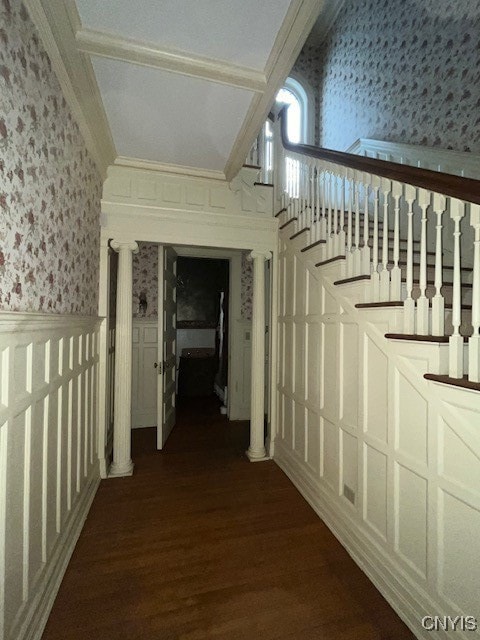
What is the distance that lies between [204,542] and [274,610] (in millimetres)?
560

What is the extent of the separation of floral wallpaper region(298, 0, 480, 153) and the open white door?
10.0 feet

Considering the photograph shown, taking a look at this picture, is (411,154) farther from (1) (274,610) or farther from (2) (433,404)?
(1) (274,610)

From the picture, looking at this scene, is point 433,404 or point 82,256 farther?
point 82,256

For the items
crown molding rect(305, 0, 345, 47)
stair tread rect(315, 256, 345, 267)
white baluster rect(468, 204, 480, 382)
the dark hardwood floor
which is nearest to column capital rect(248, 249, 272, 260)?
stair tread rect(315, 256, 345, 267)

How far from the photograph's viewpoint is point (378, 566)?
1.51 m

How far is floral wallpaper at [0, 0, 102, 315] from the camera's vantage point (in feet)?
3.34

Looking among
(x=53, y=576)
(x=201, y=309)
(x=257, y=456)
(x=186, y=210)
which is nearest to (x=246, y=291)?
(x=186, y=210)

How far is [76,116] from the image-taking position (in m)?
1.70

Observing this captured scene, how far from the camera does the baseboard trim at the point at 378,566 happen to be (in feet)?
4.14

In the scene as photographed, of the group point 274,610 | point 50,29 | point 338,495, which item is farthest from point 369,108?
point 274,610

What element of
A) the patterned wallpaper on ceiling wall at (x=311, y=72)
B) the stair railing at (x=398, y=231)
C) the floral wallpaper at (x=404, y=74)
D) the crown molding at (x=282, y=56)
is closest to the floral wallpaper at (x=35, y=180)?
the crown molding at (x=282, y=56)

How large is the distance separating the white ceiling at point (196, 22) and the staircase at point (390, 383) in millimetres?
833

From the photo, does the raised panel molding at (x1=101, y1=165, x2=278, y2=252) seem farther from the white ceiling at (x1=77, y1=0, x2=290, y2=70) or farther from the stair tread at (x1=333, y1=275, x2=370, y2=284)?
the white ceiling at (x1=77, y1=0, x2=290, y2=70)

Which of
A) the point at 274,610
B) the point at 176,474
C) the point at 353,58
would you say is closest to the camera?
the point at 274,610
